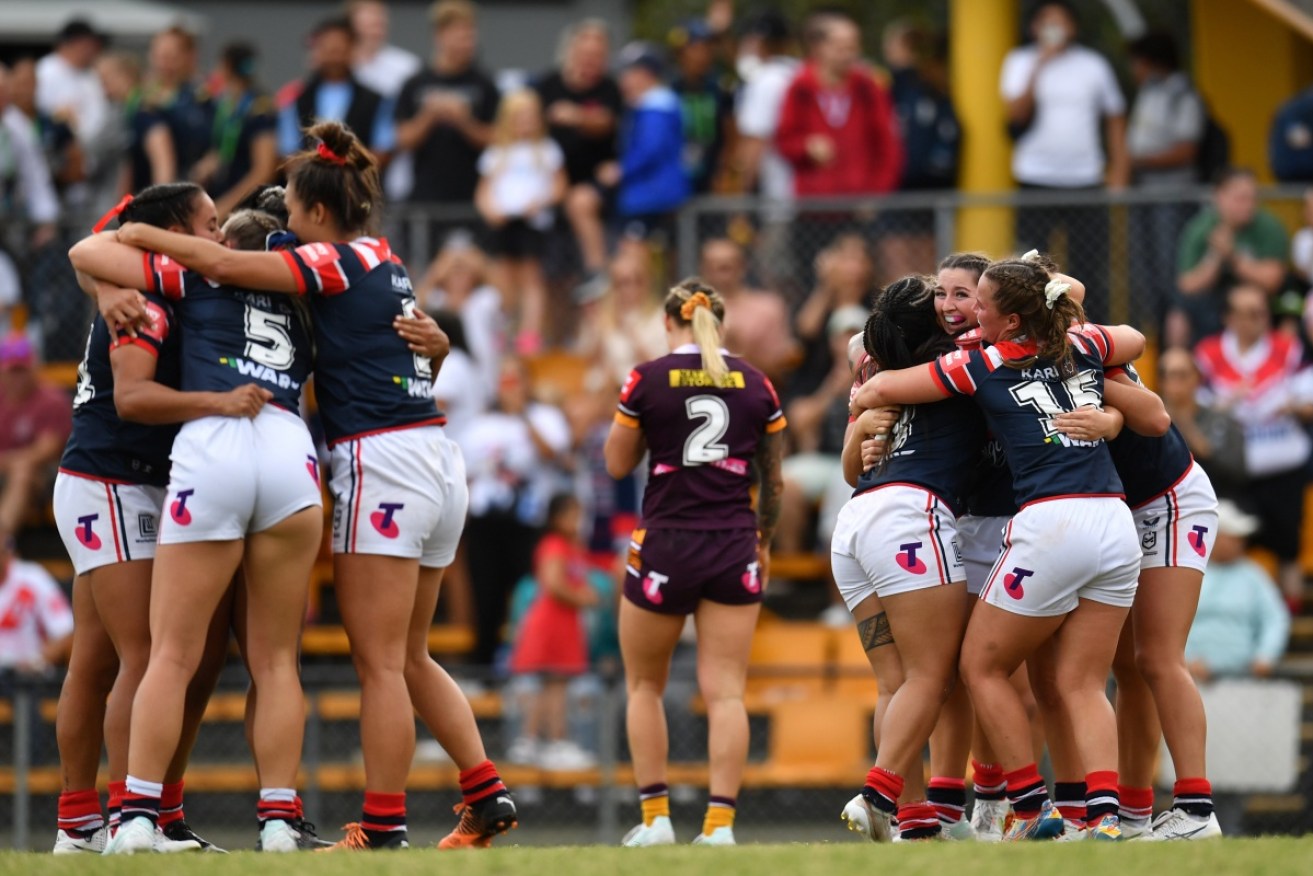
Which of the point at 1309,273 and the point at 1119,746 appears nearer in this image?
the point at 1119,746

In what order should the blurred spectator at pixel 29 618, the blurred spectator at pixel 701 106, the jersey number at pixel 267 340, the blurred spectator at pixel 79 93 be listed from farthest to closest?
the blurred spectator at pixel 79 93 < the blurred spectator at pixel 701 106 < the blurred spectator at pixel 29 618 < the jersey number at pixel 267 340

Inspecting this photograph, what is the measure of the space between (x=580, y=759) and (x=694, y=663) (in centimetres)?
90

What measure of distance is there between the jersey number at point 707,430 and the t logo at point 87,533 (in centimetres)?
239

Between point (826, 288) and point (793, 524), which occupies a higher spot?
point (826, 288)

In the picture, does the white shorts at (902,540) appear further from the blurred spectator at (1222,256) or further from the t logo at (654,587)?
the blurred spectator at (1222,256)

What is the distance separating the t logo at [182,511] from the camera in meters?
6.51

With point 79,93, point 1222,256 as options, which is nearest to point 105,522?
point 1222,256

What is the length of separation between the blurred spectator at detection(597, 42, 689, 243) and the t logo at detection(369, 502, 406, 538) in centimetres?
667

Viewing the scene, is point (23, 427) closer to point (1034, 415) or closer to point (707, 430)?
point (707, 430)

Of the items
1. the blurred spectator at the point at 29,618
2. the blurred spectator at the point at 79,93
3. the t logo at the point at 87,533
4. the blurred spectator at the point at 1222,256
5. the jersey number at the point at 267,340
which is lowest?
the blurred spectator at the point at 29,618

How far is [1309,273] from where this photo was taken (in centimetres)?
1288

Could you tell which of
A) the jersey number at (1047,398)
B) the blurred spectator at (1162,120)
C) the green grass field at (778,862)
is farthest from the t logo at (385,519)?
the blurred spectator at (1162,120)

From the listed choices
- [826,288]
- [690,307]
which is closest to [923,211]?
[826,288]

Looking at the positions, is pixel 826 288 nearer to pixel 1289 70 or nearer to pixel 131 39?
pixel 1289 70
